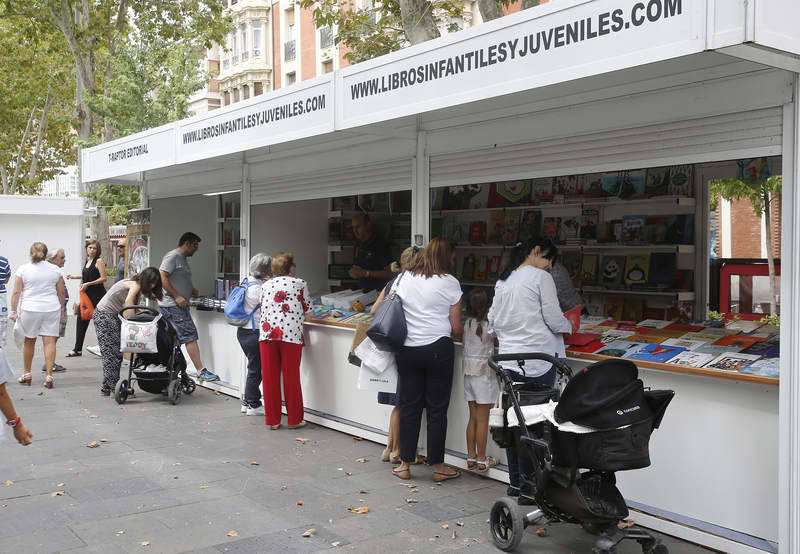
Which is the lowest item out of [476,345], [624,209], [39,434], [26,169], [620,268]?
[39,434]

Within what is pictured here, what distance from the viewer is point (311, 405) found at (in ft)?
27.3

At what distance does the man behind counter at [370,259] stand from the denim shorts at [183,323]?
6.66 feet

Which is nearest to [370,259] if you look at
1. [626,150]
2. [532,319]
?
[532,319]

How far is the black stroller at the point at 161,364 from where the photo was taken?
355 inches

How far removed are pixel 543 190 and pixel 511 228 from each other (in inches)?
23.5

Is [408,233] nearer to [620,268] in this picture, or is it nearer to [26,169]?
[620,268]

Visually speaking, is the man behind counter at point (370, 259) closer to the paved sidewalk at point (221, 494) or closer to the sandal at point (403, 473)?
the paved sidewalk at point (221, 494)

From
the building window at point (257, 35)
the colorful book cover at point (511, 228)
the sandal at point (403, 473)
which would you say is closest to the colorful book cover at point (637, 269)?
the colorful book cover at point (511, 228)

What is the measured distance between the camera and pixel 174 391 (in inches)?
358

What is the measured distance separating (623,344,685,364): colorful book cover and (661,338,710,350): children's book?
2.1 inches

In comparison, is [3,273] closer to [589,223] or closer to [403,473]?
[403,473]

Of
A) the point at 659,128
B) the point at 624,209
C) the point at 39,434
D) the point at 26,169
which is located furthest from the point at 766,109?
the point at 26,169

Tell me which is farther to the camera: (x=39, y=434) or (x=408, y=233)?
(x=408, y=233)

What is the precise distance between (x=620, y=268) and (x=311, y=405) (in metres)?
3.35
